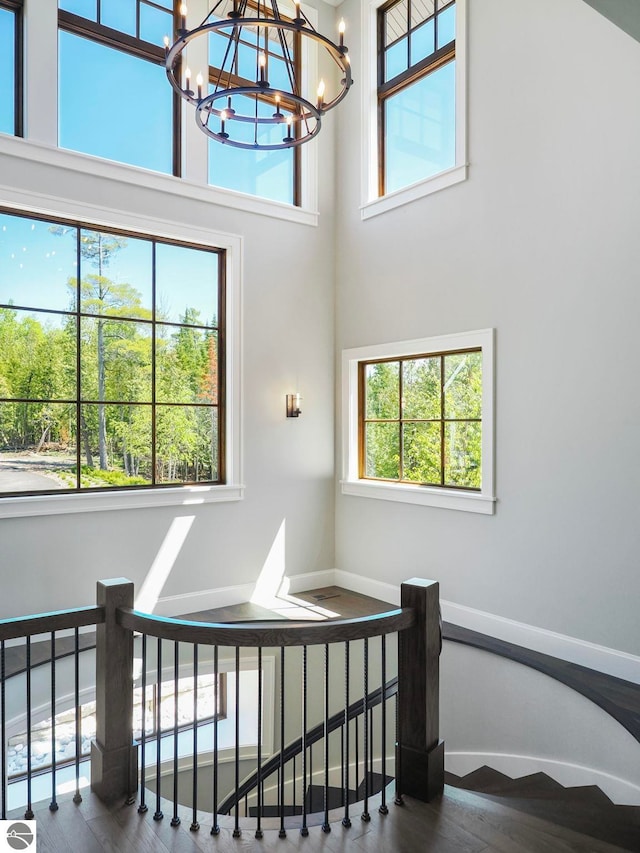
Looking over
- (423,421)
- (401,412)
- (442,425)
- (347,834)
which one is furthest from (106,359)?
(347,834)

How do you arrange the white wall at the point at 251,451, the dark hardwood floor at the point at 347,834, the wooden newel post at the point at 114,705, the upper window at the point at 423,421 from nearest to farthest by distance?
the dark hardwood floor at the point at 347,834 → the wooden newel post at the point at 114,705 → the white wall at the point at 251,451 → the upper window at the point at 423,421

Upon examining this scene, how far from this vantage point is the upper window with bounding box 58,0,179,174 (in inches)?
176

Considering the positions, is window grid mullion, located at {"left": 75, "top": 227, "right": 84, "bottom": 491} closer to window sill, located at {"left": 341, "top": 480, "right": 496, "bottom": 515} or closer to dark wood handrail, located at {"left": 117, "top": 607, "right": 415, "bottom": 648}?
window sill, located at {"left": 341, "top": 480, "right": 496, "bottom": 515}

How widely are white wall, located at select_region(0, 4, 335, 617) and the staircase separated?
2361 millimetres

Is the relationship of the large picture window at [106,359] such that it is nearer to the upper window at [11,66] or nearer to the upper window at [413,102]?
the upper window at [11,66]

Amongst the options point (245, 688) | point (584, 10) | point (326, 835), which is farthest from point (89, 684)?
point (584, 10)

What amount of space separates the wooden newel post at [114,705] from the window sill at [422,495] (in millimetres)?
2820

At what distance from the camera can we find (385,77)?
548 cm

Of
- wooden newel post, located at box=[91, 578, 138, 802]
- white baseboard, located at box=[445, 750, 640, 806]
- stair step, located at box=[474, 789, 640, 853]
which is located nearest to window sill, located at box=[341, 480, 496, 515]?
white baseboard, located at box=[445, 750, 640, 806]

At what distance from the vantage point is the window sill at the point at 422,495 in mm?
4539

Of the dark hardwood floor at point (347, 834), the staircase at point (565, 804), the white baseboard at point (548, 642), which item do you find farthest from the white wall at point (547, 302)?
the dark hardwood floor at point (347, 834)

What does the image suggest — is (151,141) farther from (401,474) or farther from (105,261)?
(401,474)

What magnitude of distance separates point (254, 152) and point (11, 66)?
6.21 ft

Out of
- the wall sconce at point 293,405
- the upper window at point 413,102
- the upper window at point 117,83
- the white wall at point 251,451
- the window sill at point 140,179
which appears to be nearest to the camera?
the window sill at point 140,179
